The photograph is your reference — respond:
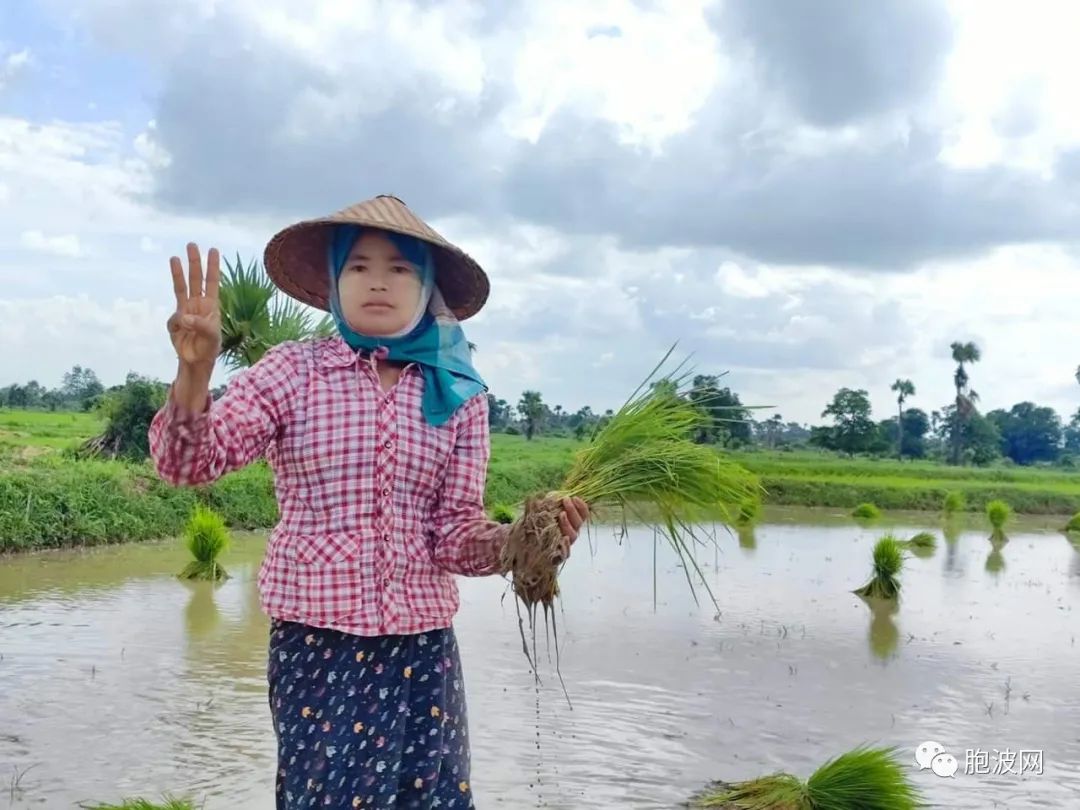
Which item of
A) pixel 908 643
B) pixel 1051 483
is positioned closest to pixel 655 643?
pixel 908 643

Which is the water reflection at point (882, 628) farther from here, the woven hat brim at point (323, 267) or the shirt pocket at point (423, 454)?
the shirt pocket at point (423, 454)

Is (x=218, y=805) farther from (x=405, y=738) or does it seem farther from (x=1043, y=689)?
(x=1043, y=689)

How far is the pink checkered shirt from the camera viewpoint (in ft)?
5.93

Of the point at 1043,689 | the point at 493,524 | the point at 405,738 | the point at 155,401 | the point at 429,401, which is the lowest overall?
the point at 1043,689

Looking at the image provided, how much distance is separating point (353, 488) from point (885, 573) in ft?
31.8

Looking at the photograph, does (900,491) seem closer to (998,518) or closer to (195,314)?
(998,518)

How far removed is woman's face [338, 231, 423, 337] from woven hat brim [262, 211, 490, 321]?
5 centimetres

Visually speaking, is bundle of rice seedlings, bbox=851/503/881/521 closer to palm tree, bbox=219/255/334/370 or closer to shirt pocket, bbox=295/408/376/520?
palm tree, bbox=219/255/334/370

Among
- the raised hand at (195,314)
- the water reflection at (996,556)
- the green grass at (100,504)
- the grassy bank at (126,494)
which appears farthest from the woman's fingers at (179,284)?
the water reflection at (996,556)

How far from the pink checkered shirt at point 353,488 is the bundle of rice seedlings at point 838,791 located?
274 centimetres

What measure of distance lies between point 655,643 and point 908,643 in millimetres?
2200

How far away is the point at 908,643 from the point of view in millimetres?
8422

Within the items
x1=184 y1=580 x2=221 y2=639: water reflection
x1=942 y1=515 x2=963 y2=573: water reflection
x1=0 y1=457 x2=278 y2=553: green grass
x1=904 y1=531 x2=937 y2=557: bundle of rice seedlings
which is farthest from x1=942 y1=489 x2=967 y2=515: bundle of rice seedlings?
x1=184 y1=580 x2=221 y2=639: water reflection

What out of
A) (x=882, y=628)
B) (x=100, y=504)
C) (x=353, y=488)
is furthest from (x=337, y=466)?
(x=100, y=504)
